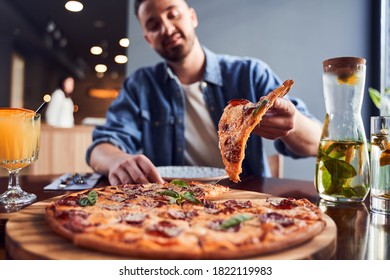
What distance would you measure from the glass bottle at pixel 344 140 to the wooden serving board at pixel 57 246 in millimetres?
199

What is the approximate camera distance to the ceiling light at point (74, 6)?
9.34ft

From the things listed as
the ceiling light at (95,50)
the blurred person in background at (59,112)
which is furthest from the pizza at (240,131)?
the ceiling light at (95,50)

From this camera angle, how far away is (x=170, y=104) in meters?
1.54

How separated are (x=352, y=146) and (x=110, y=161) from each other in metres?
0.68

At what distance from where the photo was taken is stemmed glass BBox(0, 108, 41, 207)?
77 centimetres

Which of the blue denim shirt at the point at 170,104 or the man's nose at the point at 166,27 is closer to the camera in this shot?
the blue denim shirt at the point at 170,104

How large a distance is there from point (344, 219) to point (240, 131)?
245mm

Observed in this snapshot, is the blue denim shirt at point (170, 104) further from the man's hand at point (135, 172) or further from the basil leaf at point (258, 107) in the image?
the basil leaf at point (258, 107)

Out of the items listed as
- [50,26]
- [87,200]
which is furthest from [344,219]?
[50,26]

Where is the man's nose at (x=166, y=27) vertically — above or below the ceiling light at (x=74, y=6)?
below

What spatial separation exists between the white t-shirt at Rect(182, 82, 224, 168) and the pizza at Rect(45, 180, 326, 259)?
2.24 feet

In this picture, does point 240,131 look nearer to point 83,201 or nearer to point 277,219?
point 277,219

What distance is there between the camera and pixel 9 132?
2.55 ft
